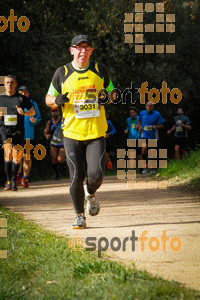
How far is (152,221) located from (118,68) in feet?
63.0

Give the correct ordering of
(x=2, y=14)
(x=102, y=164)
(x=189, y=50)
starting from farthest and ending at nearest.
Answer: (x=189, y=50) < (x=2, y=14) < (x=102, y=164)

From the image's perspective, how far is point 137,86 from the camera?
Answer: 27.9m

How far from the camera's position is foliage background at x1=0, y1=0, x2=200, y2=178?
19.9 m

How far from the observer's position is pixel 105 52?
81.4 feet

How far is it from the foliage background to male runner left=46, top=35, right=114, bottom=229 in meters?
5.67

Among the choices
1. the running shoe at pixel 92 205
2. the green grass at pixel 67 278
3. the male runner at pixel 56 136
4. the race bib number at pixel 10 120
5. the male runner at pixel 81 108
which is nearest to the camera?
the green grass at pixel 67 278

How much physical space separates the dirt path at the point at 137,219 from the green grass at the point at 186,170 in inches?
36.9

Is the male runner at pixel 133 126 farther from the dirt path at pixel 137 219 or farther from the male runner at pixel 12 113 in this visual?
the male runner at pixel 12 113

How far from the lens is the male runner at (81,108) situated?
695cm

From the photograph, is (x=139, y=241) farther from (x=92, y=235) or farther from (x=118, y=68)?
(x=118, y=68)

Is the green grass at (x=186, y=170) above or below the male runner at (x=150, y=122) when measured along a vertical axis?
below

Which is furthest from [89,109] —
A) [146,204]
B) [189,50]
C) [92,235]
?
[189,50]
